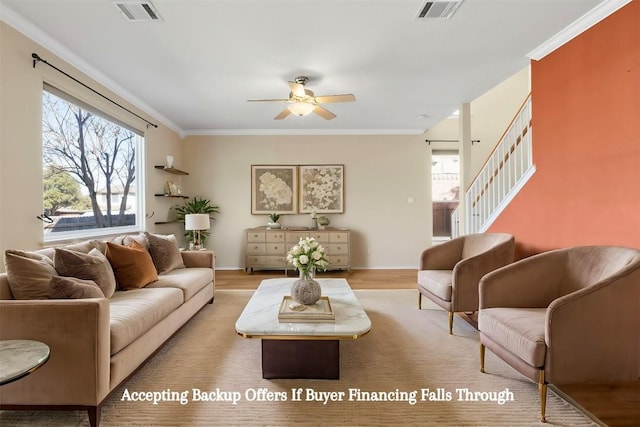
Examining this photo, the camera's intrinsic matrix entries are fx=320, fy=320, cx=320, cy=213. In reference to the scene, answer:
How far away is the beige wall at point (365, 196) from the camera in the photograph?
19.6 feet

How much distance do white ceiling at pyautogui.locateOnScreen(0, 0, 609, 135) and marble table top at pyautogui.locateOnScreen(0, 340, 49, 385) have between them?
223 cm

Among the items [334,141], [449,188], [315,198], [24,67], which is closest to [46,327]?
[24,67]

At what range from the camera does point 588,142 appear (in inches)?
101

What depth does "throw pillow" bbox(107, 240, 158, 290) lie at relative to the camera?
2.75 meters

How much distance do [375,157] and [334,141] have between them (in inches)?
32.5

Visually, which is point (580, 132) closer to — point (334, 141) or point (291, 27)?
point (291, 27)

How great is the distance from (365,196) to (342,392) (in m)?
4.30

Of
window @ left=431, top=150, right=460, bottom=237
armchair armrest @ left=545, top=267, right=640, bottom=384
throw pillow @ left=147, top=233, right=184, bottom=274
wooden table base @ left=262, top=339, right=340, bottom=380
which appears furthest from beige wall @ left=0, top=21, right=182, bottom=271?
window @ left=431, top=150, right=460, bottom=237

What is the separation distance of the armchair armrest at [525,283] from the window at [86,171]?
3633 millimetres

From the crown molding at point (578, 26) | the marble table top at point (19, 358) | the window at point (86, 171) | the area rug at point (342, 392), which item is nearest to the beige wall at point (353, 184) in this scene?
the window at point (86, 171)

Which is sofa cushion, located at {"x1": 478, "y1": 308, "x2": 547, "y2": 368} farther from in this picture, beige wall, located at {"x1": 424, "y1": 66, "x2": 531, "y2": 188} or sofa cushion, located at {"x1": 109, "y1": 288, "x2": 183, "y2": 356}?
beige wall, located at {"x1": 424, "y1": 66, "x2": 531, "y2": 188}

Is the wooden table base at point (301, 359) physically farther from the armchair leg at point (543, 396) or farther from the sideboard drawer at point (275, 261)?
the sideboard drawer at point (275, 261)

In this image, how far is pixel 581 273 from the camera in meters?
2.21

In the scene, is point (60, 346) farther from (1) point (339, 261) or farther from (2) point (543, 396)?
(1) point (339, 261)
